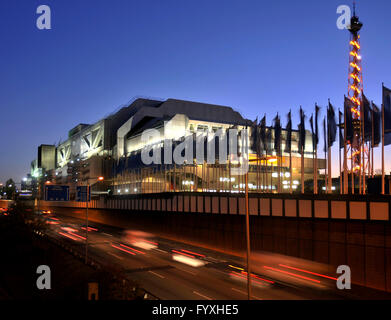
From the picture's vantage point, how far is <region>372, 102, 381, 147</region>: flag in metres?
35.8

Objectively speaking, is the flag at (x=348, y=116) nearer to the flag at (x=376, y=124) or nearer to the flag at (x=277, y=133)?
the flag at (x=376, y=124)

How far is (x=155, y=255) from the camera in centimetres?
4109

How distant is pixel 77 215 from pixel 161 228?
47.2 m

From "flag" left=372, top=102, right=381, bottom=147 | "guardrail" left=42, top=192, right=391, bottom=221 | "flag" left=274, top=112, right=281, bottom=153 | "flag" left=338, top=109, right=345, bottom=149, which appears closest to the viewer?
"guardrail" left=42, top=192, right=391, bottom=221

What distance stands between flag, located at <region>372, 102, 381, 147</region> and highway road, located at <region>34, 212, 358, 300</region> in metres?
14.6

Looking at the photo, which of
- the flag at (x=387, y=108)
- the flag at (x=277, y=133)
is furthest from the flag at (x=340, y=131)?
the flag at (x=277, y=133)

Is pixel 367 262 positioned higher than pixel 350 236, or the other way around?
pixel 350 236

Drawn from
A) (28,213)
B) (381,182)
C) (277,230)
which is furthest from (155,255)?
(381,182)

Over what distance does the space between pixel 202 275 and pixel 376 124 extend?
74.0 feet

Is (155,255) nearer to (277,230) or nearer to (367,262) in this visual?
(277,230)

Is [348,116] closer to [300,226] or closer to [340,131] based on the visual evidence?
[340,131]

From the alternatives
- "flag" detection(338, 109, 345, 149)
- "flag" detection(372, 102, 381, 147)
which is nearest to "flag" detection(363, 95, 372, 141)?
"flag" detection(372, 102, 381, 147)

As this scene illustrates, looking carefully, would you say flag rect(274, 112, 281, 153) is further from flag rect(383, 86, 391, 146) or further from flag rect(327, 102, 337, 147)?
flag rect(383, 86, 391, 146)

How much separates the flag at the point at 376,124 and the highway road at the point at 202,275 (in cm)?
Answer: 1456
